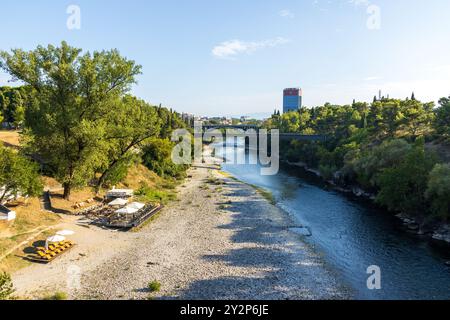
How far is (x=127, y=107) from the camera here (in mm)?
38438

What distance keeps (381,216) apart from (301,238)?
52.0 feet

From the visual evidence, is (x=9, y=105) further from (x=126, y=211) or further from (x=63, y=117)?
(x=126, y=211)

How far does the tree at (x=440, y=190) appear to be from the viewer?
33.0 m

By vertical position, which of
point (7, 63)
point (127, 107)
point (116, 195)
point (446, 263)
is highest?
point (7, 63)

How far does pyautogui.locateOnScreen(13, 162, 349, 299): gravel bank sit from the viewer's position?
20922 millimetres

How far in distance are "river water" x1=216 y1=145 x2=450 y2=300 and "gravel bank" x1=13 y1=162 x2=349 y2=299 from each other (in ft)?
8.03

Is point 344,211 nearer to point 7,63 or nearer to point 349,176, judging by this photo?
point 349,176

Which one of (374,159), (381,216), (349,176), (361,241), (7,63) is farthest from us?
(349,176)

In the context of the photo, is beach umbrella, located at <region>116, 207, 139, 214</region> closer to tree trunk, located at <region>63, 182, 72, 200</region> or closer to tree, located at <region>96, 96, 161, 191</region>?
tree, located at <region>96, 96, 161, 191</region>

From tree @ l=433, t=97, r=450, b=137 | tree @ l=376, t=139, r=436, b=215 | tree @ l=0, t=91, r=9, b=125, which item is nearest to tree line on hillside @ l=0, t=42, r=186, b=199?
tree @ l=376, t=139, r=436, b=215

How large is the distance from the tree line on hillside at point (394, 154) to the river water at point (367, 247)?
406 cm

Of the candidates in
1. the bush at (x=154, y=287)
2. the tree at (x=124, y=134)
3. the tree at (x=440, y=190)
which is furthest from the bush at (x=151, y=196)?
the tree at (x=440, y=190)

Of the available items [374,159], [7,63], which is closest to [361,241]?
[374,159]

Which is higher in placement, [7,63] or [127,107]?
[7,63]
